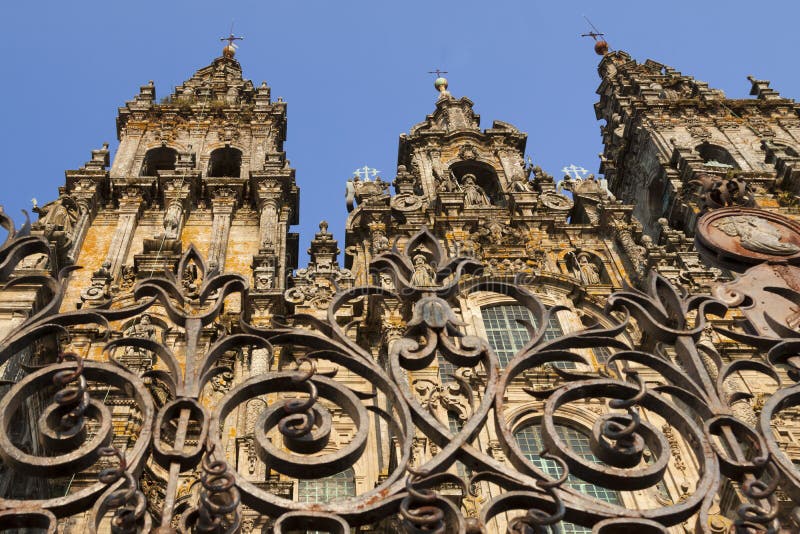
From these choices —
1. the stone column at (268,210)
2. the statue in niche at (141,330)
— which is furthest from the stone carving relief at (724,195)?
the stone column at (268,210)

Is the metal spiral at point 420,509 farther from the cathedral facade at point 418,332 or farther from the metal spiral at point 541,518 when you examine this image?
the metal spiral at point 541,518

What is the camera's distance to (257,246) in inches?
771

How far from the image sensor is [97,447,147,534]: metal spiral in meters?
4.40

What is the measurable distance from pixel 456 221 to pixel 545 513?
15.0 metres

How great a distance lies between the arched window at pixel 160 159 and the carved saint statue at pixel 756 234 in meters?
19.3

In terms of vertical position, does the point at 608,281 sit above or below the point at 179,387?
above

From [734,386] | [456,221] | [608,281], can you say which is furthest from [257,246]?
[734,386]

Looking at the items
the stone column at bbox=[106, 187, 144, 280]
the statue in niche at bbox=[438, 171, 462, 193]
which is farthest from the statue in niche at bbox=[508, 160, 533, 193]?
the stone column at bbox=[106, 187, 144, 280]

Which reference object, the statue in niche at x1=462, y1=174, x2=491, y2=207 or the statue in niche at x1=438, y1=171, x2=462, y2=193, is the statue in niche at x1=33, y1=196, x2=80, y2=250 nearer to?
the statue in niche at x1=438, y1=171, x2=462, y2=193

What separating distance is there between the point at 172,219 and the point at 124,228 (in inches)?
49.2

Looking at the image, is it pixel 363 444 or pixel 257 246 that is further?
pixel 257 246

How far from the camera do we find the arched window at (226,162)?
25016 mm

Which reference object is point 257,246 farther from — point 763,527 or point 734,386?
point 763,527

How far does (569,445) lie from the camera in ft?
44.2
